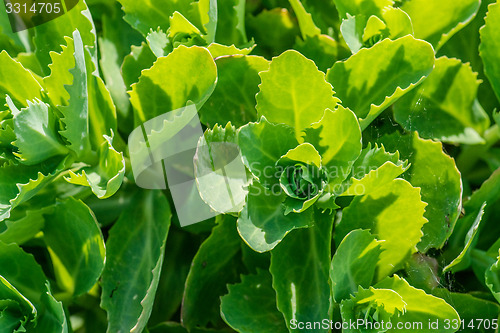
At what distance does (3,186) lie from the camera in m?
1.01

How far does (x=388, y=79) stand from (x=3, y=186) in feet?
2.37

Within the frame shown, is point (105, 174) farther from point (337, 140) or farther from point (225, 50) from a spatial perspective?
point (337, 140)

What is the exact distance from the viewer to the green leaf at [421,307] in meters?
0.92

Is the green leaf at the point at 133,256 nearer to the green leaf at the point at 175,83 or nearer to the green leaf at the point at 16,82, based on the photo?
the green leaf at the point at 175,83

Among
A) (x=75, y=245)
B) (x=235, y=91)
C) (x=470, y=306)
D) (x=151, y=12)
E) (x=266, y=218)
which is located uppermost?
(x=151, y=12)

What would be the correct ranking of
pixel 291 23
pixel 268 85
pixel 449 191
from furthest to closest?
pixel 291 23 → pixel 449 191 → pixel 268 85

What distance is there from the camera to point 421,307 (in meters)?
0.94

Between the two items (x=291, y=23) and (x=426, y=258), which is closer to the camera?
(x=426, y=258)

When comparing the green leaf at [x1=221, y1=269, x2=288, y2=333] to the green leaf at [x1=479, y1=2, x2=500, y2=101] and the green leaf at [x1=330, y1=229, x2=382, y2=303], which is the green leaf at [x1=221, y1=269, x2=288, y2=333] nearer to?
the green leaf at [x1=330, y1=229, x2=382, y2=303]

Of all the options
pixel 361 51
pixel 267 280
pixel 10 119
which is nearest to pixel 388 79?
pixel 361 51

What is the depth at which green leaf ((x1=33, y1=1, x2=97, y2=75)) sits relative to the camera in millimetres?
1082

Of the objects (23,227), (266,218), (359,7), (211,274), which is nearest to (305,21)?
(359,7)

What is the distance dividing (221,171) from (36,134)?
1.05 ft

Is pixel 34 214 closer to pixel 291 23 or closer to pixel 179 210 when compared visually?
Result: pixel 179 210
